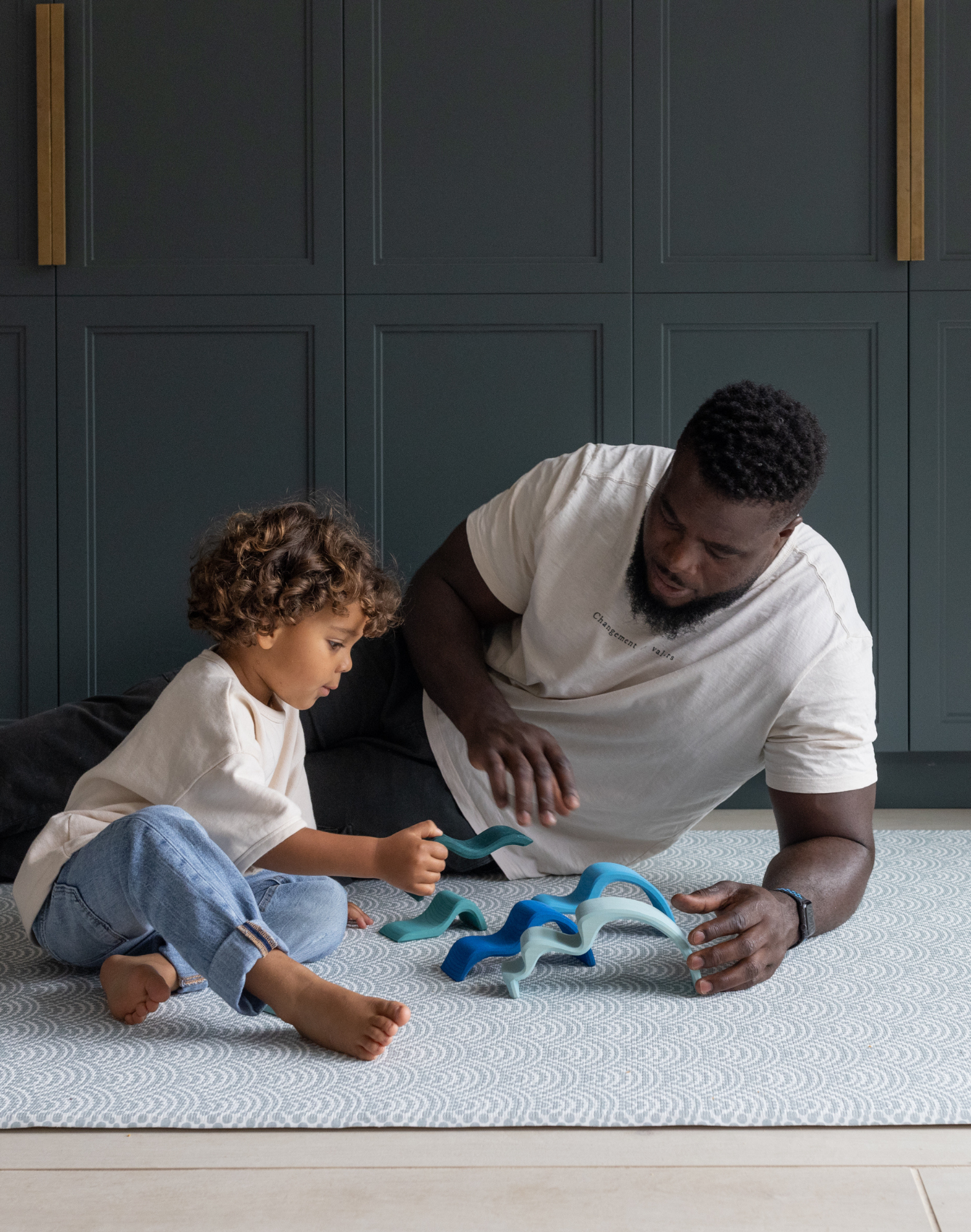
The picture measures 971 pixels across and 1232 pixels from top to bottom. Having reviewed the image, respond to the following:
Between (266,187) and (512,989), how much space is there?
5.21 ft

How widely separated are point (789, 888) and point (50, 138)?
1.89 metres

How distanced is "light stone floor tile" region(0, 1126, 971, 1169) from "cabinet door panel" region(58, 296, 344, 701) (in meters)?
1.31

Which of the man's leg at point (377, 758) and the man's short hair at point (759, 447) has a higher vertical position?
the man's short hair at point (759, 447)

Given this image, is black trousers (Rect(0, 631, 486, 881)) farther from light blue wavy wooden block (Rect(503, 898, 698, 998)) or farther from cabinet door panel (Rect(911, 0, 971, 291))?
cabinet door panel (Rect(911, 0, 971, 291))

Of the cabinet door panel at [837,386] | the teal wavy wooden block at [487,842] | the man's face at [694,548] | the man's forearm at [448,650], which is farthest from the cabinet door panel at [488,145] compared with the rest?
the teal wavy wooden block at [487,842]

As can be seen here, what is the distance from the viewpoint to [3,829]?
60.6 inches

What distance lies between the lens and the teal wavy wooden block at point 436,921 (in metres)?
1.31

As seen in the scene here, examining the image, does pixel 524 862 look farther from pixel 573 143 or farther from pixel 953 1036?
pixel 573 143

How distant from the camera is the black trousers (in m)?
1.54

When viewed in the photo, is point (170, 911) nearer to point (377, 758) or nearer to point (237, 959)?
point (237, 959)

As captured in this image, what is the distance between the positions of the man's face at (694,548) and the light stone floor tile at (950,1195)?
27.1 inches

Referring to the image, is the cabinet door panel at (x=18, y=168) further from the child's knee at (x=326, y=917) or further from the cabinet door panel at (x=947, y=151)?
the cabinet door panel at (x=947, y=151)

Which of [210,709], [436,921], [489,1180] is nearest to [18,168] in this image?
[210,709]

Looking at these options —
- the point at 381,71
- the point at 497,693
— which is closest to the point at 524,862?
the point at 497,693
